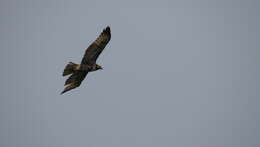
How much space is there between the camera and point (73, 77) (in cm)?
2447

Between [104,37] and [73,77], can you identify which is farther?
[73,77]

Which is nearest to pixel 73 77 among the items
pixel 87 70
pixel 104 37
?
pixel 87 70

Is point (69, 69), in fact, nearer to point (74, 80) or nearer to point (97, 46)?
point (97, 46)

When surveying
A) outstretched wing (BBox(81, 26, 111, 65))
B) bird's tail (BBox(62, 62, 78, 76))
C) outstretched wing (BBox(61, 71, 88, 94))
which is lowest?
outstretched wing (BBox(61, 71, 88, 94))

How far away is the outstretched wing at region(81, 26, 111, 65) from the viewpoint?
22.6m

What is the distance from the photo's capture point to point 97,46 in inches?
893

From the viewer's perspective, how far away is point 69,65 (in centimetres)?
2220

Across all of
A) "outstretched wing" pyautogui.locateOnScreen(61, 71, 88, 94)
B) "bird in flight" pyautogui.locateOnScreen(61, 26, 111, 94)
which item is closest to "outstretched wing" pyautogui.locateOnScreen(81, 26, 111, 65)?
"bird in flight" pyautogui.locateOnScreen(61, 26, 111, 94)

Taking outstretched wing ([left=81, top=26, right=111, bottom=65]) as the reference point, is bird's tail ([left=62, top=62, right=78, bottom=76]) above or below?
below

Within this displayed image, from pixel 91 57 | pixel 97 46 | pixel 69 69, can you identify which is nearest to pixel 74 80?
pixel 91 57

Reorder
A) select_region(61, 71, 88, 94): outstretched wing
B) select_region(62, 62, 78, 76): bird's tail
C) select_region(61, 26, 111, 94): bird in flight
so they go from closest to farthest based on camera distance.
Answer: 1. select_region(62, 62, 78, 76): bird's tail
2. select_region(61, 26, 111, 94): bird in flight
3. select_region(61, 71, 88, 94): outstretched wing

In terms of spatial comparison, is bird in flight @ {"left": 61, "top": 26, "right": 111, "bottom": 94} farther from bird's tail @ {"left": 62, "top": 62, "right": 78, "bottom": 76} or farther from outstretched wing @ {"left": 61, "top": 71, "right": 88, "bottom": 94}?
outstretched wing @ {"left": 61, "top": 71, "right": 88, "bottom": 94}

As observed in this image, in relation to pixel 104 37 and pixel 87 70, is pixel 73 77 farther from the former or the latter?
pixel 104 37

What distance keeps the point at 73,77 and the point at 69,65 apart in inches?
91.1
